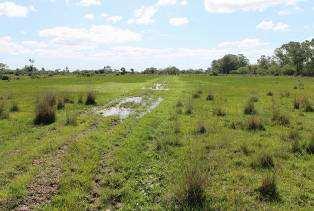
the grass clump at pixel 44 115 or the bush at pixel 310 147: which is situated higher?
the grass clump at pixel 44 115

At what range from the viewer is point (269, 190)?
31.6 ft

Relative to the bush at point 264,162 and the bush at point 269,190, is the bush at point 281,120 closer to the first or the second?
the bush at point 264,162

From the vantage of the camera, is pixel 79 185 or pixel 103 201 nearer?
pixel 103 201

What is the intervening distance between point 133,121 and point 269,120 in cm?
605

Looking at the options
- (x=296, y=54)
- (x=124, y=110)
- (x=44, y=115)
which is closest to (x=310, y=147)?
(x=44, y=115)

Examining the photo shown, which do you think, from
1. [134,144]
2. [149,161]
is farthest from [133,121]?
[149,161]

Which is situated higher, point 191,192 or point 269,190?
point 191,192

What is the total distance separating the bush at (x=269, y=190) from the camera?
9.44m

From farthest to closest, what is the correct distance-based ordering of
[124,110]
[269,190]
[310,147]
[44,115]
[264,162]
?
[124,110] → [44,115] → [310,147] → [264,162] → [269,190]

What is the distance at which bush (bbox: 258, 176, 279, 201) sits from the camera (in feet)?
31.0

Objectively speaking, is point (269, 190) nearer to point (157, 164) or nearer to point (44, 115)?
point (157, 164)

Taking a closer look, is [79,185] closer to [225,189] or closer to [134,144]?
→ [225,189]

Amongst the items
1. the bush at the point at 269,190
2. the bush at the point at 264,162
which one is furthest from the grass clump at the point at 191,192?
the bush at the point at 264,162

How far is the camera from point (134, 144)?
1471cm
